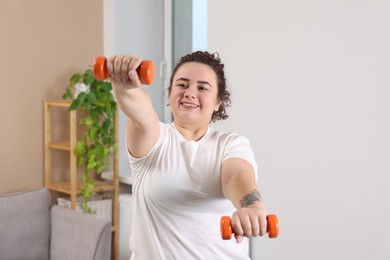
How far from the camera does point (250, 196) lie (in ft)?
3.09

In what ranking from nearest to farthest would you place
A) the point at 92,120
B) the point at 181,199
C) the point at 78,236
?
the point at 181,199 < the point at 78,236 < the point at 92,120

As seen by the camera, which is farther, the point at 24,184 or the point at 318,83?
the point at 24,184

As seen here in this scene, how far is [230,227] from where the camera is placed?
2.62 ft

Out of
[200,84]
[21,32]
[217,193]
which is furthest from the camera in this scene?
[21,32]

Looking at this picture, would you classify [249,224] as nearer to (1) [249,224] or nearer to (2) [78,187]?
(1) [249,224]

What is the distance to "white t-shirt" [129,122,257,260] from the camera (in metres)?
1.10

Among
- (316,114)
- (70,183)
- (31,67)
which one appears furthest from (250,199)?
(31,67)

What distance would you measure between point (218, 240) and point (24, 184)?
8.51 ft

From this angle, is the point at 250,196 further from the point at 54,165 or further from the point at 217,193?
the point at 54,165

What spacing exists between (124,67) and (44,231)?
2.49 metres

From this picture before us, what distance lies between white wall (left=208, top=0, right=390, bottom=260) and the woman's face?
46.2 inches

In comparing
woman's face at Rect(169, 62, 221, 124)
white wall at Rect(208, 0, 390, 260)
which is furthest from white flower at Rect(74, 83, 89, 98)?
woman's face at Rect(169, 62, 221, 124)

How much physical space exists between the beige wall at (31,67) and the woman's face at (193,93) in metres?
2.37

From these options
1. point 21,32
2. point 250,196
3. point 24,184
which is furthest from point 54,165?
point 250,196
